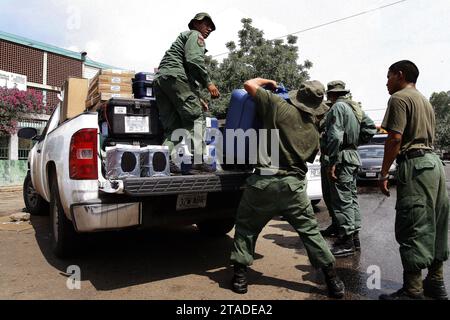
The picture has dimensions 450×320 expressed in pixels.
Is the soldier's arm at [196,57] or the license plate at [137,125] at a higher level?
the soldier's arm at [196,57]

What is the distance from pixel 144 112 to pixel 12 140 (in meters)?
14.1

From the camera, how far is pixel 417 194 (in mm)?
2932

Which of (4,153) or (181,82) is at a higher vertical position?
(181,82)

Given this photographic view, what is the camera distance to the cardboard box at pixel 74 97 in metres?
4.86

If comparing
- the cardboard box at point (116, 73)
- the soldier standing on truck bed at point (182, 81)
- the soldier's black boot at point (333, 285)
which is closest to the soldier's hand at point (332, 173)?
the soldier's black boot at point (333, 285)

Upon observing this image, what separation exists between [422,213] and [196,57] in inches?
98.1

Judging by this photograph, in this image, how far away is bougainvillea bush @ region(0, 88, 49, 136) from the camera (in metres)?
14.4

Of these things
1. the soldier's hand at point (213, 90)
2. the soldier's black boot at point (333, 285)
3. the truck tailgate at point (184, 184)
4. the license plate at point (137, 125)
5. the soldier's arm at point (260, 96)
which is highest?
the soldier's hand at point (213, 90)

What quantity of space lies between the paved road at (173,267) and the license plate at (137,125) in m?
1.28

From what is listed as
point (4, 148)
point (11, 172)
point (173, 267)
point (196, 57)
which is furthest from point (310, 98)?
point (4, 148)

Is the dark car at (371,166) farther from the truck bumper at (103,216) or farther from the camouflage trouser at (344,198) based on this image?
the truck bumper at (103,216)

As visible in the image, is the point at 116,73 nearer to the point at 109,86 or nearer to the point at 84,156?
the point at 109,86

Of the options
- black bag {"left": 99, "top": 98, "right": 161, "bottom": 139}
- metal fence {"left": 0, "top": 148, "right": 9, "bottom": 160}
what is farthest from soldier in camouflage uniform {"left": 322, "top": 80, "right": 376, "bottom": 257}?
metal fence {"left": 0, "top": 148, "right": 9, "bottom": 160}

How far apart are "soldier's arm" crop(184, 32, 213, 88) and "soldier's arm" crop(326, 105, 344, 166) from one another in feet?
5.14
